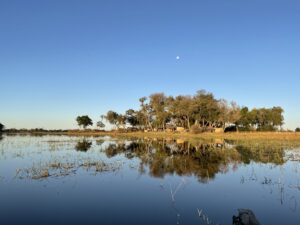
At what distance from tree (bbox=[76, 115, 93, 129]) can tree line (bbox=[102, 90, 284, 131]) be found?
20234 mm

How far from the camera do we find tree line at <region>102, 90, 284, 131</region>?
346ft

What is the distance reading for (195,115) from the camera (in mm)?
107375

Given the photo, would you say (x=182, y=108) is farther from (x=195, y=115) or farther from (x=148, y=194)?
(x=148, y=194)

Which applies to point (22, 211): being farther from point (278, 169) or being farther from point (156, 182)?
point (278, 169)

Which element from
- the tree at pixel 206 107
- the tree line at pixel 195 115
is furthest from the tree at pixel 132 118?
the tree at pixel 206 107

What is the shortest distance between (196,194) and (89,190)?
233 inches

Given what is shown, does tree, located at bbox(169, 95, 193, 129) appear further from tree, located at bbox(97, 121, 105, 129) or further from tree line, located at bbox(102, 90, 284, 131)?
tree, located at bbox(97, 121, 105, 129)

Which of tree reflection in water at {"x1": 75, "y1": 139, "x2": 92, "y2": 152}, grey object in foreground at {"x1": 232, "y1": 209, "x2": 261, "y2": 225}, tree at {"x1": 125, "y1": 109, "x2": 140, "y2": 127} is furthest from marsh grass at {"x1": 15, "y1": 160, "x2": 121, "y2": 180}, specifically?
tree at {"x1": 125, "y1": 109, "x2": 140, "y2": 127}

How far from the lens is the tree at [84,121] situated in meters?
168

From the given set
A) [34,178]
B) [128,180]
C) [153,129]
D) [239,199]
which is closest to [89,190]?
[128,180]

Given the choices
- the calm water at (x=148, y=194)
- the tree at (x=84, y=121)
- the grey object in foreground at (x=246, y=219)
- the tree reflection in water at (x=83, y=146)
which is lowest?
the calm water at (x=148, y=194)

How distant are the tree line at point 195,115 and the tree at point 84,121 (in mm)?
20234

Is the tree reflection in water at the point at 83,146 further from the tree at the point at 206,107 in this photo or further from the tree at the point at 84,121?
the tree at the point at 84,121

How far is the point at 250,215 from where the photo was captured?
975cm
